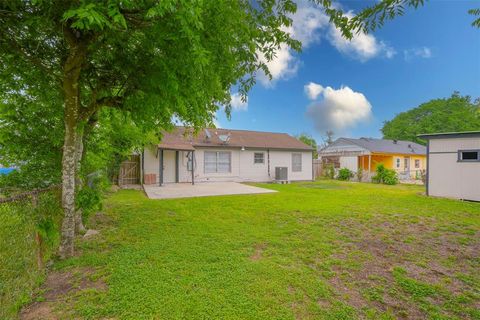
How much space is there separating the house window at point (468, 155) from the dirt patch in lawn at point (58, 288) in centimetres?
1298

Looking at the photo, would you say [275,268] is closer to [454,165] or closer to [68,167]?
[68,167]

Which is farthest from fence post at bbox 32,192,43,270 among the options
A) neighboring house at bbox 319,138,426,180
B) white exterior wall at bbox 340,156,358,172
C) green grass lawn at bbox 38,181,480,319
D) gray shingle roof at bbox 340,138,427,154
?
gray shingle roof at bbox 340,138,427,154

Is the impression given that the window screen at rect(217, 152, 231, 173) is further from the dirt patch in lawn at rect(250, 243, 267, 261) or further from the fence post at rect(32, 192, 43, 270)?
the fence post at rect(32, 192, 43, 270)

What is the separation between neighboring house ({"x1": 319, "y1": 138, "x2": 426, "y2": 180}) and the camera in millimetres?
21484

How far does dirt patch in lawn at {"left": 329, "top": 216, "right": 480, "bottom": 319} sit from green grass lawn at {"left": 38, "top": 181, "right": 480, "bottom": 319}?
2cm

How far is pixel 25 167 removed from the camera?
4.39 m

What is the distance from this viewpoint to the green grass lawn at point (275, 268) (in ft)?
8.47

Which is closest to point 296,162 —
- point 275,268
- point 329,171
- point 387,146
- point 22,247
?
point 329,171

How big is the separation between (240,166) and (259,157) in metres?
1.61

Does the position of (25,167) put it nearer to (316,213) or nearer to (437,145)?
(316,213)

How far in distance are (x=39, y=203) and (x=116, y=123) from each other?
12.7 feet

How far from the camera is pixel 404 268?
143 inches

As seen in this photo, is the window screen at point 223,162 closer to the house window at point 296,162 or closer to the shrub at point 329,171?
the house window at point 296,162

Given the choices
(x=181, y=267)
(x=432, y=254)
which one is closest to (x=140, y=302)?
(x=181, y=267)
